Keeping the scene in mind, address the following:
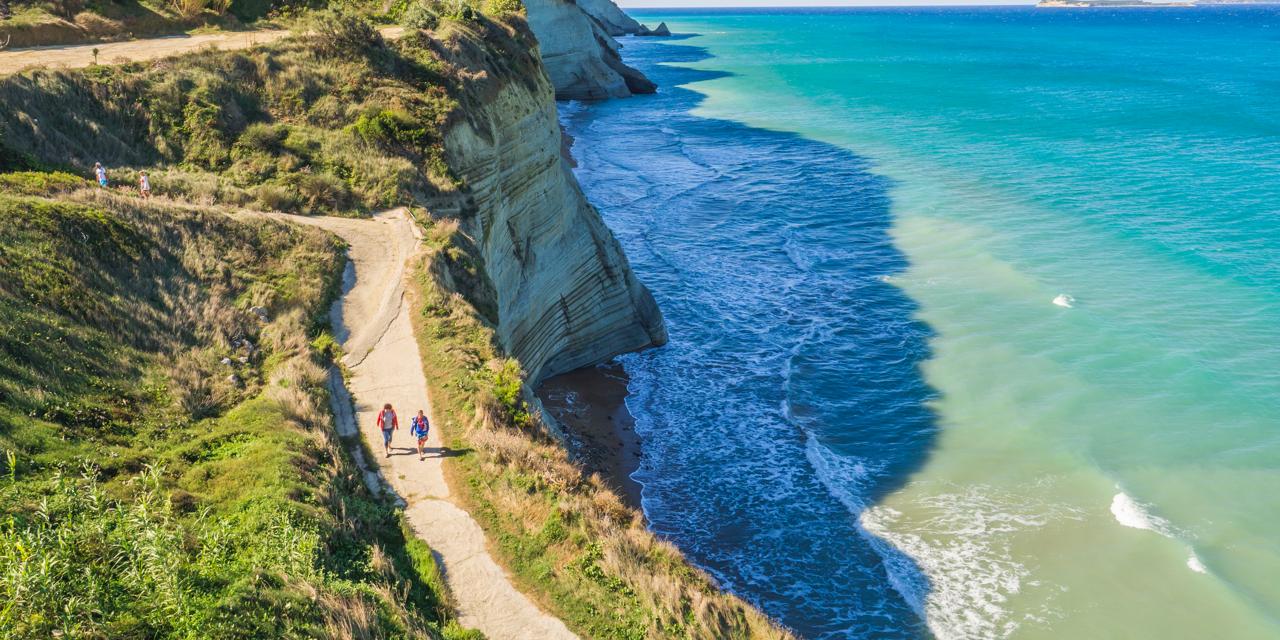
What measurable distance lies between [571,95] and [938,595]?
84205 mm

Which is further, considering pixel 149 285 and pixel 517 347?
pixel 517 347

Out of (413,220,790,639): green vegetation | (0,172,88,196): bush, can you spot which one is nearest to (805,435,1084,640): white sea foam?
(413,220,790,639): green vegetation

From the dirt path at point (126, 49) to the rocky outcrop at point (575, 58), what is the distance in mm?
51485

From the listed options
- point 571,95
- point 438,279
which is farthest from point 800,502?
point 571,95

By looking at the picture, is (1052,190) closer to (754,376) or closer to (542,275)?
(754,376)

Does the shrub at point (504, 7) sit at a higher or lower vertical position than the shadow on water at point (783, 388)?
higher

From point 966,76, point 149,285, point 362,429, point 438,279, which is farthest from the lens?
point 966,76

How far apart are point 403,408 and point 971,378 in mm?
19120

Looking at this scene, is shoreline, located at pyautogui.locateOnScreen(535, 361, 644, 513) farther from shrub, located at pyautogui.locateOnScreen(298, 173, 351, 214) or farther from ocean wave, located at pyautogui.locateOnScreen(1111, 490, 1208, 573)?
ocean wave, located at pyautogui.locateOnScreen(1111, 490, 1208, 573)

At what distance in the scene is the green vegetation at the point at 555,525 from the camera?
12695 millimetres

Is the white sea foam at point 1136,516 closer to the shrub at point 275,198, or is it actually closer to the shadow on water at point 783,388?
the shadow on water at point 783,388

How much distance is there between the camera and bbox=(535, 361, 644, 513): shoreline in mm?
23281

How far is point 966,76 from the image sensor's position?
111 m

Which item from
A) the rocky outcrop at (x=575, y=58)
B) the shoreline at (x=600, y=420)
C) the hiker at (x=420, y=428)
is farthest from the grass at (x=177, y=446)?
the rocky outcrop at (x=575, y=58)
